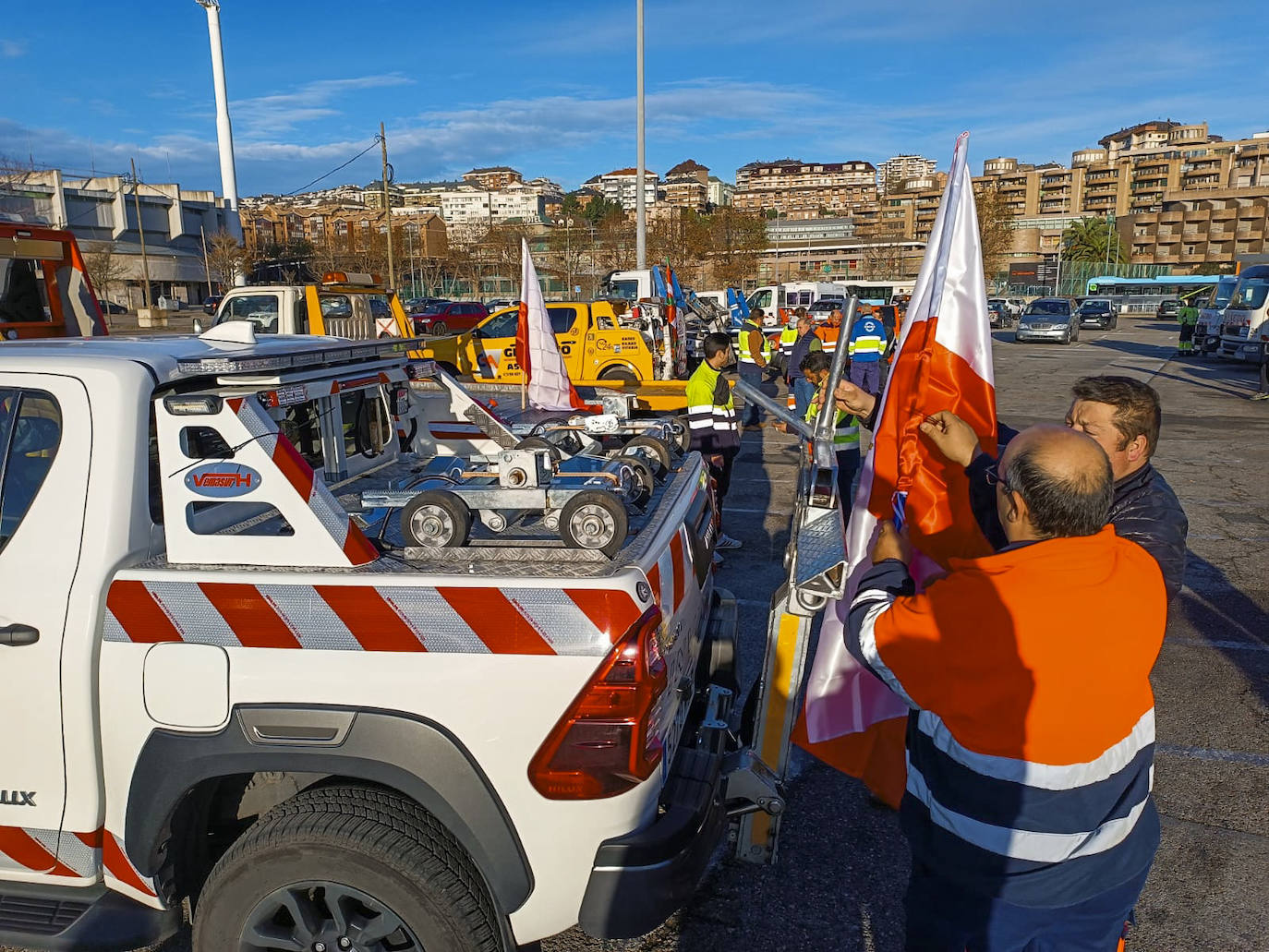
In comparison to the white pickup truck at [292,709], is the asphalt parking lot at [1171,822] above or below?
below

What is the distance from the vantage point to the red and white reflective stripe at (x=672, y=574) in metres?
2.41

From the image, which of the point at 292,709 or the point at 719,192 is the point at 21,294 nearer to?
the point at 292,709

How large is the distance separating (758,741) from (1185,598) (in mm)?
4919

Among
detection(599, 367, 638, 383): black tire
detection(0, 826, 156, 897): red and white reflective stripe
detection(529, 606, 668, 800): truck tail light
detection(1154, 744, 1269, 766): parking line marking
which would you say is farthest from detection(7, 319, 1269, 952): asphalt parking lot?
detection(599, 367, 638, 383): black tire

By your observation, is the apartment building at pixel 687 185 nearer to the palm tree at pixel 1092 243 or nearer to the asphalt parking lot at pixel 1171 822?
the palm tree at pixel 1092 243

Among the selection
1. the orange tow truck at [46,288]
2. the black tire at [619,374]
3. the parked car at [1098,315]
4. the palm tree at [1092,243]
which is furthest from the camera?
the palm tree at [1092,243]

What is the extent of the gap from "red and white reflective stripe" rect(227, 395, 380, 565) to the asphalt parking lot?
1606 mm

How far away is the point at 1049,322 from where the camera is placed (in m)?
32.6

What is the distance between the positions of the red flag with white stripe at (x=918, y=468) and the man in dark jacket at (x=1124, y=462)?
0.14 meters

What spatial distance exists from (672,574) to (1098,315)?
44.3 m

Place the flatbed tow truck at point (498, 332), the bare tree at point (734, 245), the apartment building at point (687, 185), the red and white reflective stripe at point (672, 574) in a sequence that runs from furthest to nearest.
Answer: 1. the apartment building at point (687, 185)
2. the bare tree at point (734, 245)
3. the flatbed tow truck at point (498, 332)
4. the red and white reflective stripe at point (672, 574)

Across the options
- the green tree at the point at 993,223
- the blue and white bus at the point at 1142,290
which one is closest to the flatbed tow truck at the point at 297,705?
the green tree at the point at 993,223

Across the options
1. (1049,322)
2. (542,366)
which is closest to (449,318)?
(1049,322)

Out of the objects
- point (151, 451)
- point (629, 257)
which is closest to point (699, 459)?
point (151, 451)
